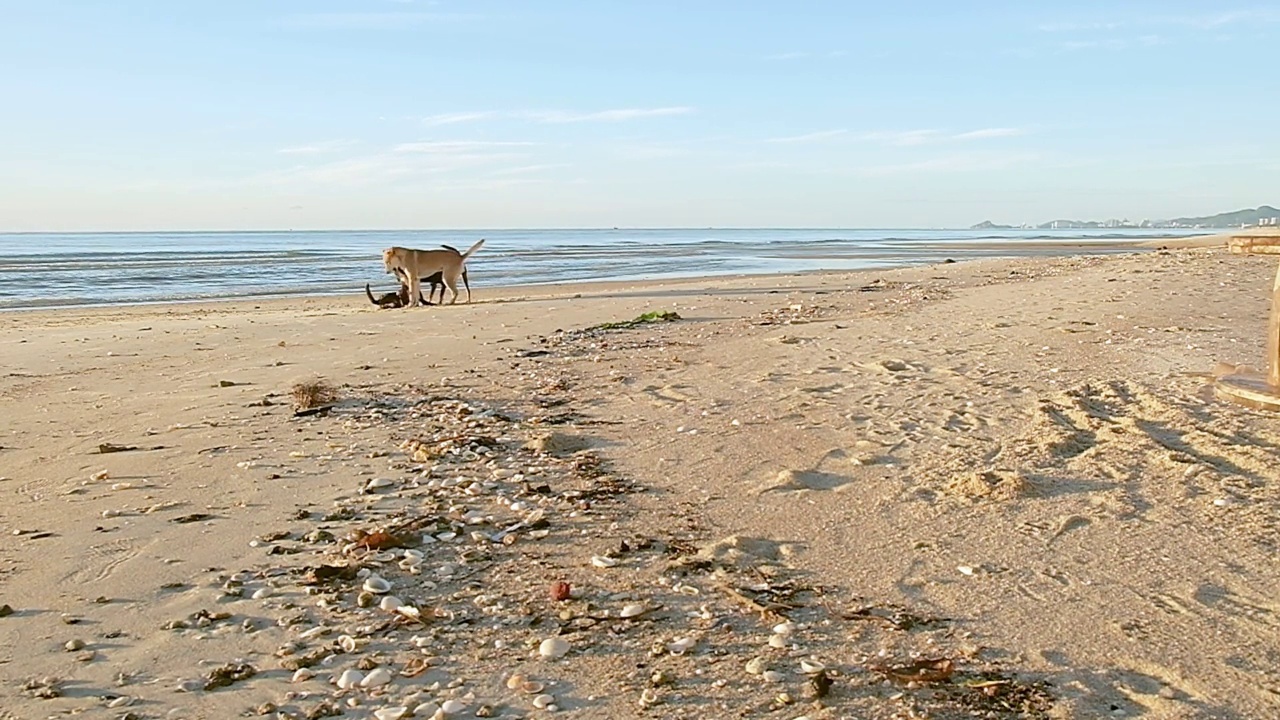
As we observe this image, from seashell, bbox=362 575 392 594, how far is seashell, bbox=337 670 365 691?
64 centimetres

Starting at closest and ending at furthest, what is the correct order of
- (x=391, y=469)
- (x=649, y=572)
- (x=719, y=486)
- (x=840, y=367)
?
(x=649, y=572) < (x=719, y=486) < (x=391, y=469) < (x=840, y=367)

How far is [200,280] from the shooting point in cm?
2856

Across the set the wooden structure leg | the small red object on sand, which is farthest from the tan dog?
the small red object on sand

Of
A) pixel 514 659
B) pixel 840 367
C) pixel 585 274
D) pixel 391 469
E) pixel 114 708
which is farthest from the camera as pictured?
pixel 585 274

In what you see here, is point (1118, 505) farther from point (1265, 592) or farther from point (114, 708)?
point (114, 708)

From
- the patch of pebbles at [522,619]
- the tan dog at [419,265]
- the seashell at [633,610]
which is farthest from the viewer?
the tan dog at [419,265]

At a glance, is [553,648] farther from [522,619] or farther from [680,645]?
[680,645]

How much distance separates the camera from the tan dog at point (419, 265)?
56.6 feet

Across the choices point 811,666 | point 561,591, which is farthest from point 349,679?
point 811,666

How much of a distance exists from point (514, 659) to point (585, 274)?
2775 centimetres

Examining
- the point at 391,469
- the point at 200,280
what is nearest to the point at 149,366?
the point at 391,469

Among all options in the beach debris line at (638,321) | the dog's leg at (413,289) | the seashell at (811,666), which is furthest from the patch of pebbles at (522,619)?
the dog's leg at (413,289)

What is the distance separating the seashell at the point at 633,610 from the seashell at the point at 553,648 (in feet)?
0.93

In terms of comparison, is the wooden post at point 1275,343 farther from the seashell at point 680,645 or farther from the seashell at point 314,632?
the seashell at point 314,632
